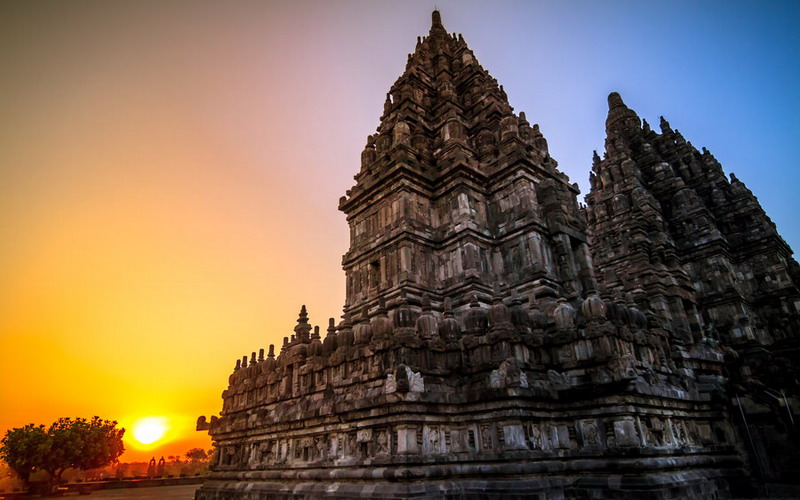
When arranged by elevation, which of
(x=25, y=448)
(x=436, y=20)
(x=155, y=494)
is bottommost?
(x=155, y=494)

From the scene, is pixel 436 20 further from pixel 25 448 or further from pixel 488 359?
pixel 25 448

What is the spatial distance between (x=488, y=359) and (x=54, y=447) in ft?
145

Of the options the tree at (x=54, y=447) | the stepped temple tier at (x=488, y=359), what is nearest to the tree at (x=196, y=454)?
the tree at (x=54, y=447)

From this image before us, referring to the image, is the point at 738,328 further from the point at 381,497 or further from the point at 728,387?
the point at 381,497

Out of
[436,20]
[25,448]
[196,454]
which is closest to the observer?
[436,20]

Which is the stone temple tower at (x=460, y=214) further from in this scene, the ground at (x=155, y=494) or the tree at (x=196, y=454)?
the tree at (x=196, y=454)

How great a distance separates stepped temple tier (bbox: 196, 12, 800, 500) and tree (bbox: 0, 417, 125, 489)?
96.8 feet

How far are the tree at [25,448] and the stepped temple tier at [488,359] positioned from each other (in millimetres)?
29512

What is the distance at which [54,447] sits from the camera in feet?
132

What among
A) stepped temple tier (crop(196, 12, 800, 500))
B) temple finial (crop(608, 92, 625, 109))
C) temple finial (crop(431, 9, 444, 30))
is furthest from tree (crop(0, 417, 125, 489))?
temple finial (crop(608, 92, 625, 109))

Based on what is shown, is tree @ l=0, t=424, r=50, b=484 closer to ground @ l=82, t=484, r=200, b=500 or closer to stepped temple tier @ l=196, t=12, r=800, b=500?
ground @ l=82, t=484, r=200, b=500

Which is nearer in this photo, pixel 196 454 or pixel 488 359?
pixel 488 359

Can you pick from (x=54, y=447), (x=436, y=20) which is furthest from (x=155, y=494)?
(x=436, y=20)

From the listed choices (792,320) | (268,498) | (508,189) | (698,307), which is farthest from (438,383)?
(792,320)
